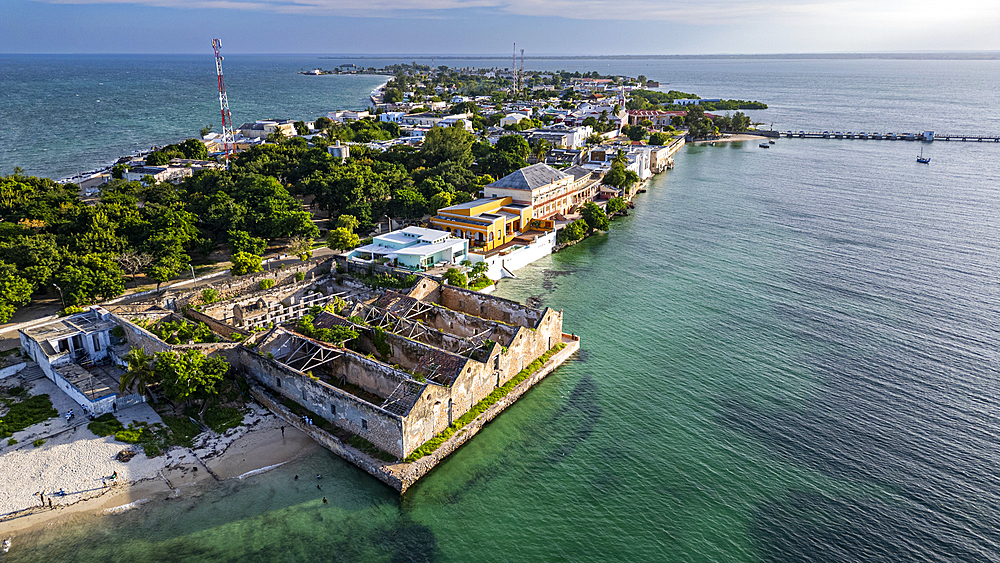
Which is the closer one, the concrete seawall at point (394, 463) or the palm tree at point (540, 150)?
the concrete seawall at point (394, 463)

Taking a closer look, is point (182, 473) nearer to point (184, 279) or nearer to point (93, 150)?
point (184, 279)

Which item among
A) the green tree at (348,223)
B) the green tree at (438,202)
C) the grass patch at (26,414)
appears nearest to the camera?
the grass patch at (26,414)

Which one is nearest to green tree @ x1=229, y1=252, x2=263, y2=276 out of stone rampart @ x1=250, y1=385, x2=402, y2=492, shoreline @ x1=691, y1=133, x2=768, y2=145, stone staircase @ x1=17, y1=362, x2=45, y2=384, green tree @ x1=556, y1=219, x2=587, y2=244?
→ stone staircase @ x1=17, y1=362, x2=45, y2=384

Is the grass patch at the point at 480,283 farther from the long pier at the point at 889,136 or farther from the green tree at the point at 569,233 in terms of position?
the long pier at the point at 889,136

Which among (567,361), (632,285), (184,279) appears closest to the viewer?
(567,361)

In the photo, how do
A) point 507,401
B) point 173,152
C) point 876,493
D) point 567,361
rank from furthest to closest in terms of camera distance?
point 173,152 < point 567,361 < point 507,401 < point 876,493

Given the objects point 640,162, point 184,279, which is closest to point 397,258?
point 184,279

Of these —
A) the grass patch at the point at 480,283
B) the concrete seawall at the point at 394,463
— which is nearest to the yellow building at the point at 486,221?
the grass patch at the point at 480,283
